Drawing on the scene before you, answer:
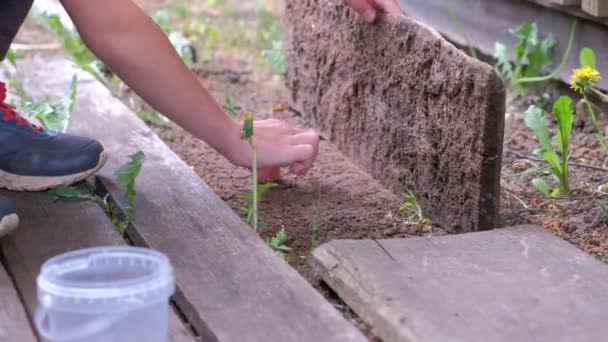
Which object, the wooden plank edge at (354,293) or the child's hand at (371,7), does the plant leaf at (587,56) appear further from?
the wooden plank edge at (354,293)

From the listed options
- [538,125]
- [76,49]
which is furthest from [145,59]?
[76,49]

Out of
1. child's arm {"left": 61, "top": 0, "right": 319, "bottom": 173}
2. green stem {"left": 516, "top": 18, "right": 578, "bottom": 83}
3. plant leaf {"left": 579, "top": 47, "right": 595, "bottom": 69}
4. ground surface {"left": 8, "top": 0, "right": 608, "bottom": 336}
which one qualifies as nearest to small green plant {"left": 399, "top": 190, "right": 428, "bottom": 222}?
ground surface {"left": 8, "top": 0, "right": 608, "bottom": 336}

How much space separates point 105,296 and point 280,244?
67 centimetres

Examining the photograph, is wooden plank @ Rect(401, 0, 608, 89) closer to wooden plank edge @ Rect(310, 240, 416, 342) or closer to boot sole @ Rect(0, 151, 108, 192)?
wooden plank edge @ Rect(310, 240, 416, 342)

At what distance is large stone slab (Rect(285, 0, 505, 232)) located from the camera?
6.97 feet

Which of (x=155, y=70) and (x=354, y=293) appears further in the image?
(x=155, y=70)

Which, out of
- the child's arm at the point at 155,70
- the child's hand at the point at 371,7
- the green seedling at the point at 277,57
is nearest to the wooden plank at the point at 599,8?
the child's hand at the point at 371,7

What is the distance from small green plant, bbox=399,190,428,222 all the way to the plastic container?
2.77 ft

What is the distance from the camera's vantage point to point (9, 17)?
241 cm

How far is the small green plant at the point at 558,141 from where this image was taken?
2.34 meters

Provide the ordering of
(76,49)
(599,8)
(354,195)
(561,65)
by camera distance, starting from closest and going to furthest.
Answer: (354,195) → (599,8) → (561,65) → (76,49)

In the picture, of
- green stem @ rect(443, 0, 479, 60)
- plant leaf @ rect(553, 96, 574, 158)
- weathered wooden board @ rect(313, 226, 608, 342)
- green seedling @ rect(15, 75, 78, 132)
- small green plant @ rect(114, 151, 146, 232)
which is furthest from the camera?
green stem @ rect(443, 0, 479, 60)

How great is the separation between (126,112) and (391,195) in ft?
2.96

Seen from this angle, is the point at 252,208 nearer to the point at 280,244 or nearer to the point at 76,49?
the point at 280,244
